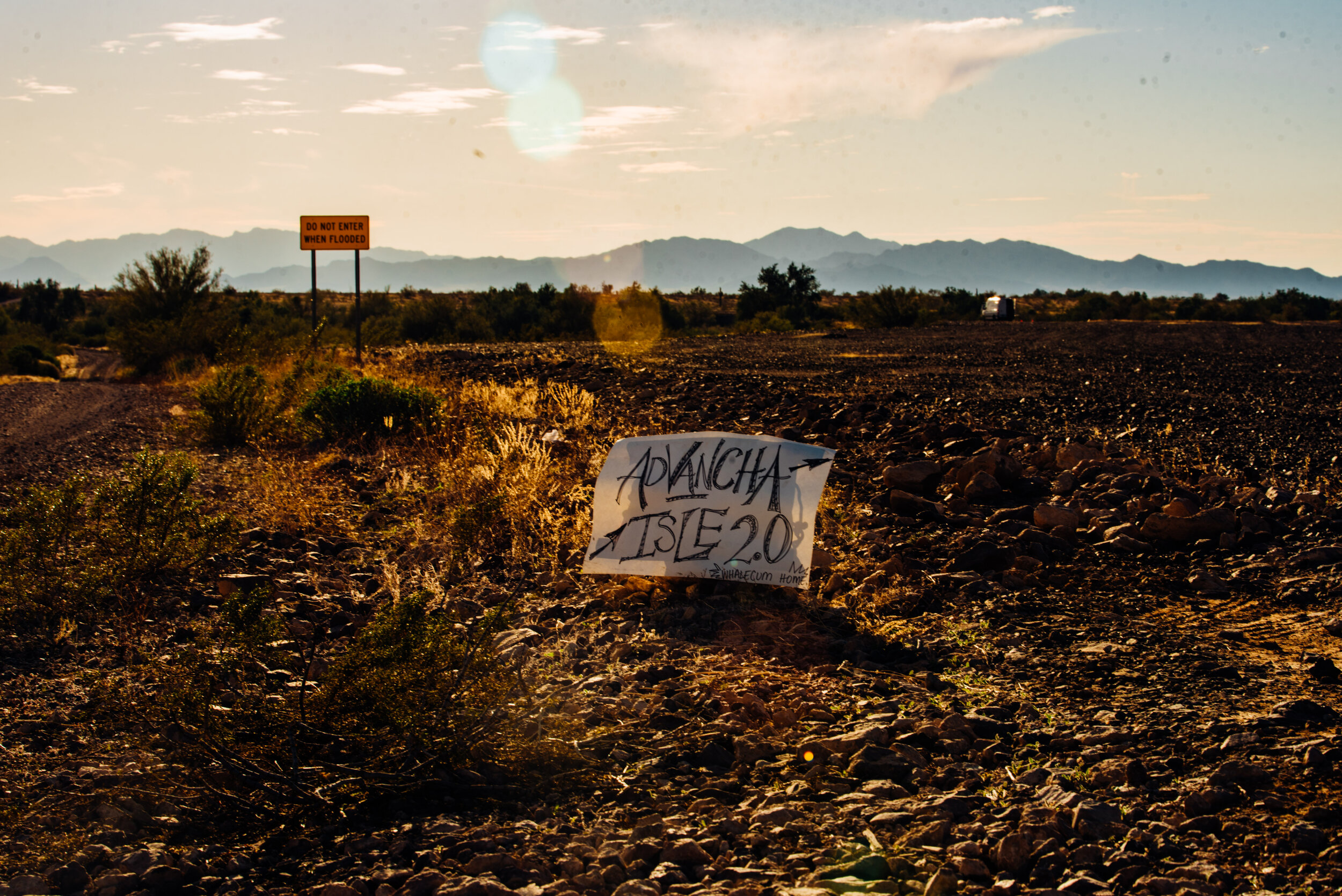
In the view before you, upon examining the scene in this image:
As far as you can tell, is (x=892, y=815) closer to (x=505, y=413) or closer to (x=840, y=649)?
(x=840, y=649)

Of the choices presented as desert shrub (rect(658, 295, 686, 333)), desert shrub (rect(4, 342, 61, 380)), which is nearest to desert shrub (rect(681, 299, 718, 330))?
desert shrub (rect(658, 295, 686, 333))

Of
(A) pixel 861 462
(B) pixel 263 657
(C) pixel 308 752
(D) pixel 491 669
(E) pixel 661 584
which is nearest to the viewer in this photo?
(C) pixel 308 752

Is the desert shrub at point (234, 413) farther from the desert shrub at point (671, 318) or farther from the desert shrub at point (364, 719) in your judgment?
A: the desert shrub at point (671, 318)

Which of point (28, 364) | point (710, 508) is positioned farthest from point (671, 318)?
point (710, 508)

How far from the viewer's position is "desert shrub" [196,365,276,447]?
11.3m

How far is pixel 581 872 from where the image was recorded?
2668mm

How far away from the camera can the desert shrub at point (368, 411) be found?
430 inches

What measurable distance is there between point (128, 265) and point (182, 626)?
2720 cm

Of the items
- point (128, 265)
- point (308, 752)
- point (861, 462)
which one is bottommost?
point (308, 752)

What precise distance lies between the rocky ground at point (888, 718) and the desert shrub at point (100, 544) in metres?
0.35

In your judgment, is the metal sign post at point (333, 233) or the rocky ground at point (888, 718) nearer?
the rocky ground at point (888, 718)

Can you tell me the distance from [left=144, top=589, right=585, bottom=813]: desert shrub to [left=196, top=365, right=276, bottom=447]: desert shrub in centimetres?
808

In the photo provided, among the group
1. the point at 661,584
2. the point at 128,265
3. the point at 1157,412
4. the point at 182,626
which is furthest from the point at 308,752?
the point at 128,265

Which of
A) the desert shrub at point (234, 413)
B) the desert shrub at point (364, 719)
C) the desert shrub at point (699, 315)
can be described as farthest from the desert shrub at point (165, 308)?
the desert shrub at point (699, 315)
